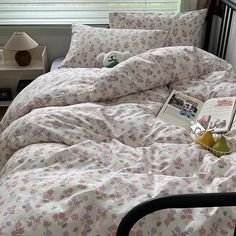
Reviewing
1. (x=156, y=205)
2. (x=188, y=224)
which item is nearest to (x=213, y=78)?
(x=188, y=224)

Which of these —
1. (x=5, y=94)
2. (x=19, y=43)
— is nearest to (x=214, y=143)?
(x=19, y=43)

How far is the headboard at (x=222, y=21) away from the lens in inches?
93.0

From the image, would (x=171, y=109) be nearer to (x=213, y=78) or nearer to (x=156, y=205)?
(x=213, y=78)

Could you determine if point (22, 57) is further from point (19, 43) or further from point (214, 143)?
point (214, 143)

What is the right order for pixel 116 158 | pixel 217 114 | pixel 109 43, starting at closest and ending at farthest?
pixel 116 158 < pixel 217 114 < pixel 109 43

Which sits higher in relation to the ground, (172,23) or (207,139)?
(172,23)

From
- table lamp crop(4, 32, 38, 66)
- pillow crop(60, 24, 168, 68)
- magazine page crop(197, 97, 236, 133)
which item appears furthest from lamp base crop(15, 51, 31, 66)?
magazine page crop(197, 97, 236, 133)

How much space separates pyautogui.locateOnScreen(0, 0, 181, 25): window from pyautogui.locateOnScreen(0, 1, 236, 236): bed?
3.07 ft

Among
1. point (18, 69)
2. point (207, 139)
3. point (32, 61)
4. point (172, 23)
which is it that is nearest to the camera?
point (207, 139)

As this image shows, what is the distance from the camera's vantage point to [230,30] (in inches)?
95.7

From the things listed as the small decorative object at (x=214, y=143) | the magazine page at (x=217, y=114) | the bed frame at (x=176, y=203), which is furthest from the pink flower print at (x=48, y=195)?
the magazine page at (x=217, y=114)

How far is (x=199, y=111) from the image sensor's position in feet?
5.33

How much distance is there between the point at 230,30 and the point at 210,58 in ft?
2.01

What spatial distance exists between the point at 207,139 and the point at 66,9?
1.86 metres
